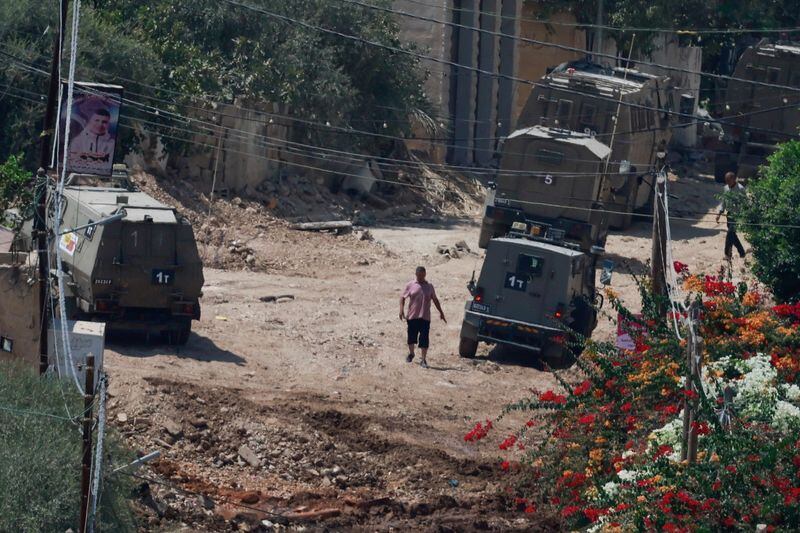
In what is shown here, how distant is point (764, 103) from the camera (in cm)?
3553

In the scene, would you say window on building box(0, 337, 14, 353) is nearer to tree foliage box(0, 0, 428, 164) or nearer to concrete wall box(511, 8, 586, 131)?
tree foliage box(0, 0, 428, 164)

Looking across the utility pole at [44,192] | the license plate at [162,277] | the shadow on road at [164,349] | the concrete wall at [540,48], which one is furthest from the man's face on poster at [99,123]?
the concrete wall at [540,48]

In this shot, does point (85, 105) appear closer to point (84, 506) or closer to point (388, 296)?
point (84, 506)

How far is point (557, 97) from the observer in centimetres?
2898

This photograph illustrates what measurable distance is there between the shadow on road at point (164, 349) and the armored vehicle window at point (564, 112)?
36.6 ft

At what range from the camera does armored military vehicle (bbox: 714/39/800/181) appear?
114 ft

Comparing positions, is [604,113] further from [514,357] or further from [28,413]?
[28,413]

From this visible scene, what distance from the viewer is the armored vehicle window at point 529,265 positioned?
20.8 m

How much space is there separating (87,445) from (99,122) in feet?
15.7

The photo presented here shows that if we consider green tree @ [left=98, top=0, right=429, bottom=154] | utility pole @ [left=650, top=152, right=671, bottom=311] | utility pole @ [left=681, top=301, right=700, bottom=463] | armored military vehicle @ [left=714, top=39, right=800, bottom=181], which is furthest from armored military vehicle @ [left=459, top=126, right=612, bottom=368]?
armored military vehicle @ [left=714, top=39, right=800, bottom=181]

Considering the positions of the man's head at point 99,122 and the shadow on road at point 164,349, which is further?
the shadow on road at point 164,349

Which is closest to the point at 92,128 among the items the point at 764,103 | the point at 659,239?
the point at 659,239

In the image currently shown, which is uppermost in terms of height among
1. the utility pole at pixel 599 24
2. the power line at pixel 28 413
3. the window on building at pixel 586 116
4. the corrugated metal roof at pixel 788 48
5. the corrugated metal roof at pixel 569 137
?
the utility pole at pixel 599 24

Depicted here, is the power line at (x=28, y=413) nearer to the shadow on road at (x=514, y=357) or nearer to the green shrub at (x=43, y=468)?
the green shrub at (x=43, y=468)
